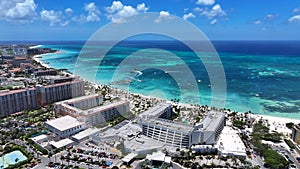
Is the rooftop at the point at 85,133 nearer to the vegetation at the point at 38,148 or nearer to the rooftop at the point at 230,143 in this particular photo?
the vegetation at the point at 38,148

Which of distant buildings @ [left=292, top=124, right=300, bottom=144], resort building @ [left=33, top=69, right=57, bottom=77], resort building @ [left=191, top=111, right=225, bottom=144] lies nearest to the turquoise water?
resort building @ [left=191, top=111, right=225, bottom=144]

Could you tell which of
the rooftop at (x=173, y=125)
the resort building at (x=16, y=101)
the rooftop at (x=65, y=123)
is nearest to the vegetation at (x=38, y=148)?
the rooftop at (x=65, y=123)

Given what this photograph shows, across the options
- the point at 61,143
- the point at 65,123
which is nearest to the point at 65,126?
the point at 65,123

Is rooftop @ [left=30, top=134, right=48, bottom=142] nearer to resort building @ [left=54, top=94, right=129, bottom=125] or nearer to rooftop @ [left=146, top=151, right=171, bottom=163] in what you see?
resort building @ [left=54, top=94, right=129, bottom=125]

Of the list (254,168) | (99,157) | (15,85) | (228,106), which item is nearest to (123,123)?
(99,157)

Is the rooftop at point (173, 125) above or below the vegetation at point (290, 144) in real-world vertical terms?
above

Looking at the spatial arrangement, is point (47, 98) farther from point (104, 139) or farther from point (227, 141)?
point (227, 141)
